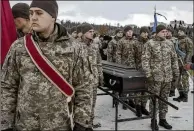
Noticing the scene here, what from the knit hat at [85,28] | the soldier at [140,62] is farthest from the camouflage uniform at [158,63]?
Answer: the knit hat at [85,28]

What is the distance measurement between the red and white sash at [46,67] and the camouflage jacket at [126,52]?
5.58 metres

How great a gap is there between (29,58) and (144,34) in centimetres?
646

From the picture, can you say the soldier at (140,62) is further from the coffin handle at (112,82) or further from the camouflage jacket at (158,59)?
the coffin handle at (112,82)

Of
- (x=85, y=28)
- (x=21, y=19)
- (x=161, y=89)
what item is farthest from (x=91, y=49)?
(x=21, y=19)

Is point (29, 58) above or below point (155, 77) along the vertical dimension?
above

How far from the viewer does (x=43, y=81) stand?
2.40 meters

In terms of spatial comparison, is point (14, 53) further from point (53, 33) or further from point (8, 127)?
point (8, 127)

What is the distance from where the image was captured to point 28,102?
2.43 meters

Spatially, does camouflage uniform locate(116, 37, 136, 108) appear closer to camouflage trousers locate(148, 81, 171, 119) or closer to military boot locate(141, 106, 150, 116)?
military boot locate(141, 106, 150, 116)

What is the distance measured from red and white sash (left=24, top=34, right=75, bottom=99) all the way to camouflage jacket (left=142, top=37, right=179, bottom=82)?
137 inches

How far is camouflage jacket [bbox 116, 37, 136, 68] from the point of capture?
7.96 m

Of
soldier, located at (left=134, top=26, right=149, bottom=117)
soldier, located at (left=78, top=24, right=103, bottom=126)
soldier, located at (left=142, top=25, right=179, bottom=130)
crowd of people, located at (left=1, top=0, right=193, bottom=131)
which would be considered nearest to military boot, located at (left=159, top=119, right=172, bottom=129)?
soldier, located at (left=142, top=25, right=179, bottom=130)

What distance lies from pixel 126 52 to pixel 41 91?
19.0 feet

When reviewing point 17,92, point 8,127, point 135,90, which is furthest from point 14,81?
point 135,90
